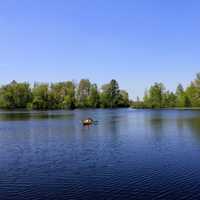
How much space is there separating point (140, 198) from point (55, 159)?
13225mm

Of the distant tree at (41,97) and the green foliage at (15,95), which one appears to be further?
the green foliage at (15,95)

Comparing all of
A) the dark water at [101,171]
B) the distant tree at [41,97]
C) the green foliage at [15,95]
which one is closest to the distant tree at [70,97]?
the distant tree at [41,97]

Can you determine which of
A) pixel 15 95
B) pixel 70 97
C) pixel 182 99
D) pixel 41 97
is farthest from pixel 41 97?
pixel 182 99

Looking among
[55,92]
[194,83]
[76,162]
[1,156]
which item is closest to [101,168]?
[76,162]

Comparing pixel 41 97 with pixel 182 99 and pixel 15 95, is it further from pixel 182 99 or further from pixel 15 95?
pixel 182 99

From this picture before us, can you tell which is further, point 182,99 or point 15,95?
point 15,95

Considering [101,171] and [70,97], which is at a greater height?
[70,97]

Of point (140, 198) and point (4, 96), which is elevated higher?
point (4, 96)

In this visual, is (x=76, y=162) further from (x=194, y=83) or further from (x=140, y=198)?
(x=194, y=83)

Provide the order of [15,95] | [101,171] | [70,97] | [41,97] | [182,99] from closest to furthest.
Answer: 1. [101,171]
2. [41,97]
3. [182,99]
4. [70,97]
5. [15,95]

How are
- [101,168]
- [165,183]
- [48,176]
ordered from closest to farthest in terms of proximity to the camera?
1. [165,183]
2. [48,176]
3. [101,168]

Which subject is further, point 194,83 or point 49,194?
point 194,83

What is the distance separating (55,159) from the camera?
93.6 feet

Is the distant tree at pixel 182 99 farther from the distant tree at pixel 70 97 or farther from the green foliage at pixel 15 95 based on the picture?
the green foliage at pixel 15 95
